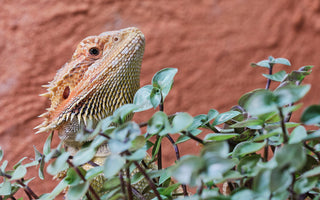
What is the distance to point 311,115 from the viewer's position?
29cm

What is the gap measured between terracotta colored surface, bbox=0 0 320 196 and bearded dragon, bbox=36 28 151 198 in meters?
0.69

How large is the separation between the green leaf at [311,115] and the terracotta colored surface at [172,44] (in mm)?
1388

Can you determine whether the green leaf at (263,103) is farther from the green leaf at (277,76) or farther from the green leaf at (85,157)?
the green leaf at (277,76)

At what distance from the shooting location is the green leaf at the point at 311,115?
0.28m

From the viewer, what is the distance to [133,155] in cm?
32

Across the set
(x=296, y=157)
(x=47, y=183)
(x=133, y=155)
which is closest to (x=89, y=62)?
(x=133, y=155)

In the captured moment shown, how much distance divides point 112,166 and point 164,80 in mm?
208

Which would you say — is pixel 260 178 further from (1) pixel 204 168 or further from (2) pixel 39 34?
(2) pixel 39 34

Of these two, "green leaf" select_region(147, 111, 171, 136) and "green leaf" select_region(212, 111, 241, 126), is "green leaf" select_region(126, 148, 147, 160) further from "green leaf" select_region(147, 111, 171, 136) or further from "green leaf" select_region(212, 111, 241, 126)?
"green leaf" select_region(212, 111, 241, 126)

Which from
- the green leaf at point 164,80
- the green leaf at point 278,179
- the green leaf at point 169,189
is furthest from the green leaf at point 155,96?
the green leaf at point 278,179

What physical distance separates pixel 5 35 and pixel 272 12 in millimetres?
1365

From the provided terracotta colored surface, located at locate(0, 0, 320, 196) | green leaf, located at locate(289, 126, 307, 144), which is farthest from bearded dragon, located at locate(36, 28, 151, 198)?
terracotta colored surface, located at locate(0, 0, 320, 196)

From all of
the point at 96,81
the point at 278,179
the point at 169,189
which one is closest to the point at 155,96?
the point at 169,189

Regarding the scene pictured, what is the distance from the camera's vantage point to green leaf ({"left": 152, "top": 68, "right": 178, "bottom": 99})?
47 centimetres
